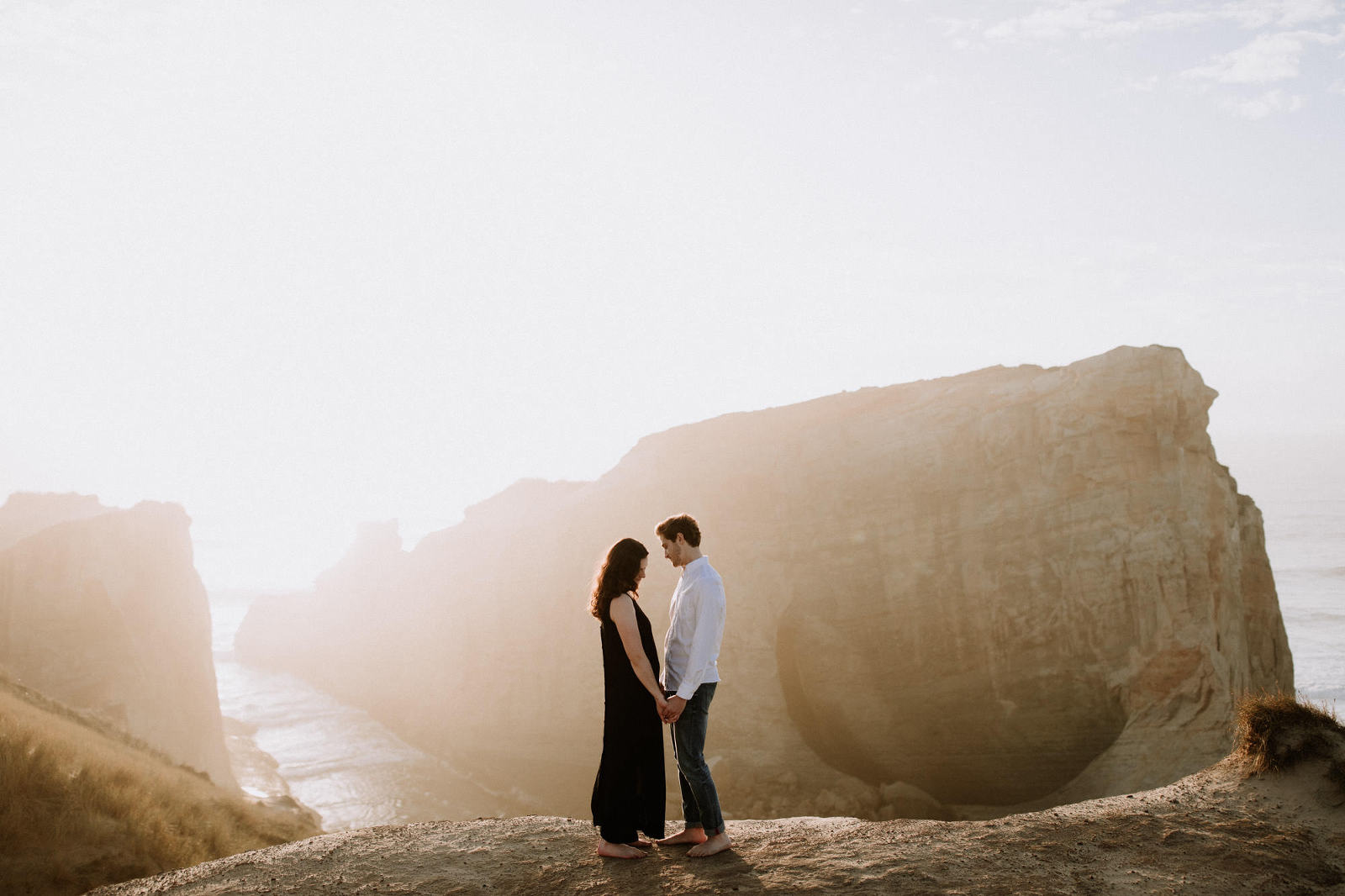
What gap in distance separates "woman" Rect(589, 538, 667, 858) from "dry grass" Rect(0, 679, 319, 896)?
17.7ft

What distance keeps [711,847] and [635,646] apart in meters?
1.47

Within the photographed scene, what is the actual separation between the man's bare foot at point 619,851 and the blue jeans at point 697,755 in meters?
0.45

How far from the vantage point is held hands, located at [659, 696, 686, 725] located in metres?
5.14

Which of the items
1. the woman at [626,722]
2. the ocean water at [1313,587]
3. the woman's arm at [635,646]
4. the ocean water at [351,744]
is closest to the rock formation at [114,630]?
the ocean water at [351,744]

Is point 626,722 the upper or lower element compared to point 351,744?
upper

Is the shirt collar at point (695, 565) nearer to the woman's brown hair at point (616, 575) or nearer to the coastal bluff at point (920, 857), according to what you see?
the woman's brown hair at point (616, 575)

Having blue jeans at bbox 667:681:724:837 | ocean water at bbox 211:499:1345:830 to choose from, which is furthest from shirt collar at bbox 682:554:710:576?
ocean water at bbox 211:499:1345:830

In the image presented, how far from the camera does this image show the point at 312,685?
138 ft

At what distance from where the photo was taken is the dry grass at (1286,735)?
6047 millimetres

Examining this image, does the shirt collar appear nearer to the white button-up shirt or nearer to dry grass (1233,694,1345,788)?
the white button-up shirt

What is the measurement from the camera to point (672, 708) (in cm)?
516

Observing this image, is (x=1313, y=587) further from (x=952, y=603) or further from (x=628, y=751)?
(x=628, y=751)

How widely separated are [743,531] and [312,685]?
101ft

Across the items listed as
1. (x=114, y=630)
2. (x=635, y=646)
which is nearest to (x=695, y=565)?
(x=635, y=646)
